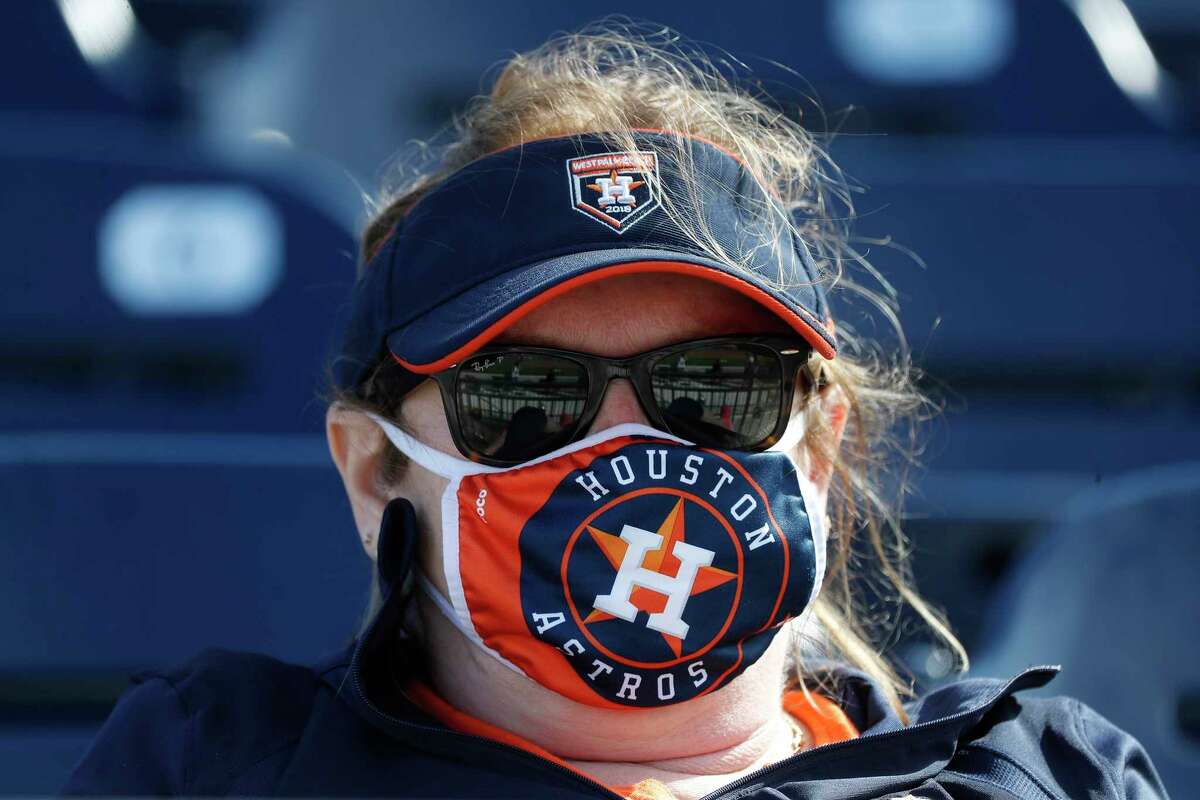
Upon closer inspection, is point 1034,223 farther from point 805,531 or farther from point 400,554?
point 400,554

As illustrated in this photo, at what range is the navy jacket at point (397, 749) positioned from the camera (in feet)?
4.32

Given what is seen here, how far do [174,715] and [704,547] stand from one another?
0.57m

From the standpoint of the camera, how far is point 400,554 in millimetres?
1424

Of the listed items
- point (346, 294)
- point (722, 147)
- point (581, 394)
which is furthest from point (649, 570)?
point (346, 294)

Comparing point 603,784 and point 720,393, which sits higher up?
point 720,393

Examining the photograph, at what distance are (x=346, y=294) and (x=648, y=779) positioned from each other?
113 cm

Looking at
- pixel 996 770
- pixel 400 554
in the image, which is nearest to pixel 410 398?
pixel 400 554

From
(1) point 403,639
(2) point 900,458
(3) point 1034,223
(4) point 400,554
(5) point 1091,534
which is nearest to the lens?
(4) point 400,554

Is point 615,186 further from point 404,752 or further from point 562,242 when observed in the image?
point 404,752

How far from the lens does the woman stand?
131 cm

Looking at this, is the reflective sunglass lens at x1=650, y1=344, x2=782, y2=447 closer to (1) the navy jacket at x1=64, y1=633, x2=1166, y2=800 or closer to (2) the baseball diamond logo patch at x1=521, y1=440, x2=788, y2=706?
(2) the baseball diamond logo patch at x1=521, y1=440, x2=788, y2=706

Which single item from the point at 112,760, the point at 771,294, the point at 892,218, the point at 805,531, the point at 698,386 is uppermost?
the point at 892,218

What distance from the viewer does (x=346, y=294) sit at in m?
2.25

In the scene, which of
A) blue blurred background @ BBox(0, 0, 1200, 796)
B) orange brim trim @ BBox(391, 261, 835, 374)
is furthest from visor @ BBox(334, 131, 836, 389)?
blue blurred background @ BBox(0, 0, 1200, 796)
